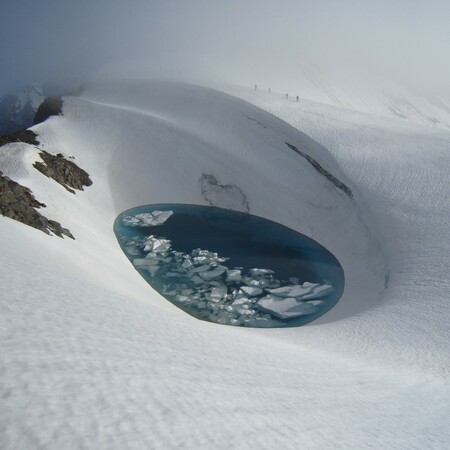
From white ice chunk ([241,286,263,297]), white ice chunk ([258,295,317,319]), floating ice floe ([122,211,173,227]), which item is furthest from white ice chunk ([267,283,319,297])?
floating ice floe ([122,211,173,227])

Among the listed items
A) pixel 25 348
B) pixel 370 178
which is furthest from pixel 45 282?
pixel 370 178

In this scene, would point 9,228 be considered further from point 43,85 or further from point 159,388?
point 43,85

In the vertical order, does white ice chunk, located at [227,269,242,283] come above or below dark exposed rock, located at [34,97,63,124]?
below

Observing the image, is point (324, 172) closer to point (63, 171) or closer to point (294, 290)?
point (294, 290)

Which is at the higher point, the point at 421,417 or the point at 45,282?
the point at 421,417

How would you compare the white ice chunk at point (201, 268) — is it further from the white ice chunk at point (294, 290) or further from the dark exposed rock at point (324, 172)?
the dark exposed rock at point (324, 172)

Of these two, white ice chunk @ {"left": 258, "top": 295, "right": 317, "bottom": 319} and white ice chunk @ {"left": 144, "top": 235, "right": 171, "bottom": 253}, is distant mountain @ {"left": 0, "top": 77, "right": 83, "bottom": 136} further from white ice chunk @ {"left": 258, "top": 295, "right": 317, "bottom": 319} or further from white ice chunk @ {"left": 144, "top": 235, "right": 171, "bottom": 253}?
white ice chunk @ {"left": 258, "top": 295, "right": 317, "bottom": 319}

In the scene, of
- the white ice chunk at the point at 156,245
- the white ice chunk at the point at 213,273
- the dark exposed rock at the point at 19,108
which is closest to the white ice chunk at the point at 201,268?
the white ice chunk at the point at 213,273
